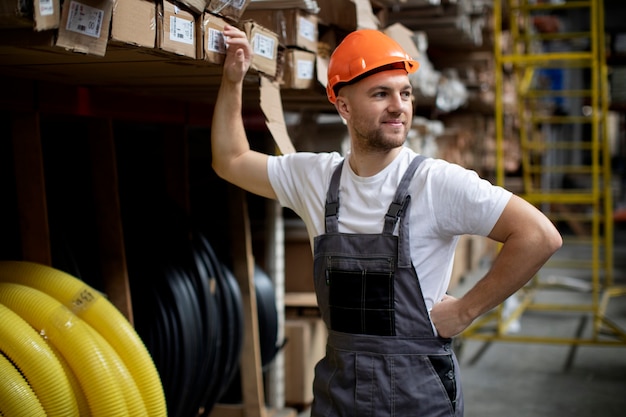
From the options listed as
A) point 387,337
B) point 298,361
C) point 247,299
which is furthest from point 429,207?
point 298,361

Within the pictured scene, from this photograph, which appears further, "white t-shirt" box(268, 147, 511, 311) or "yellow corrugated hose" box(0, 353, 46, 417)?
"white t-shirt" box(268, 147, 511, 311)

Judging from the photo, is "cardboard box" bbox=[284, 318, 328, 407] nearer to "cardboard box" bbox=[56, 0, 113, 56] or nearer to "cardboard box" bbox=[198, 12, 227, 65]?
"cardboard box" bbox=[198, 12, 227, 65]

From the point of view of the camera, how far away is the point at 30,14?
172 centimetres

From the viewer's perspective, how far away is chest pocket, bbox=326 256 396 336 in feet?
7.59

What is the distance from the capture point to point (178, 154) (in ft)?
12.5

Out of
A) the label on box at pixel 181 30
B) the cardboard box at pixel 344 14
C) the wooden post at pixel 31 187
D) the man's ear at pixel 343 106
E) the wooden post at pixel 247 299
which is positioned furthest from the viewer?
the wooden post at pixel 247 299

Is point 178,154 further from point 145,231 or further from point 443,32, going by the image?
point 443,32

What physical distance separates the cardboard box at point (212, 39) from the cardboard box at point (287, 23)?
549 mm

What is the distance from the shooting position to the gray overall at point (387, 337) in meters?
2.29

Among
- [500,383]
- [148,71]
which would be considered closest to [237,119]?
[148,71]

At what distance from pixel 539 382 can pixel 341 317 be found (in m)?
3.69

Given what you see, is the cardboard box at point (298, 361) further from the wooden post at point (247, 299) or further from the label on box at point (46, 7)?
the label on box at point (46, 7)

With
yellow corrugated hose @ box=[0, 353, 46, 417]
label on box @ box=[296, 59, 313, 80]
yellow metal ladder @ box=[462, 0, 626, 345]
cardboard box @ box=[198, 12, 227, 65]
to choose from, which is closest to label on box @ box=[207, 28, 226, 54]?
cardboard box @ box=[198, 12, 227, 65]

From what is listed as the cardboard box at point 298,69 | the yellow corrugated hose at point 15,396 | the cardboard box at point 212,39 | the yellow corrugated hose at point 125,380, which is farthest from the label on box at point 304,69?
the yellow corrugated hose at point 15,396
